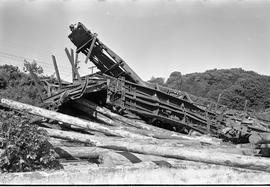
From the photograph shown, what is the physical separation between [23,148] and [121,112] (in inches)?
320

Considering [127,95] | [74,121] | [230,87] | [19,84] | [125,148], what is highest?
[230,87]

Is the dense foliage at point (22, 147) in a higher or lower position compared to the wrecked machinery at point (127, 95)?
lower

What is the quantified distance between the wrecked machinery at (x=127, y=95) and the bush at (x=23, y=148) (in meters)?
6.64

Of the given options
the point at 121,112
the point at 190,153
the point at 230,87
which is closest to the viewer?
the point at 190,153

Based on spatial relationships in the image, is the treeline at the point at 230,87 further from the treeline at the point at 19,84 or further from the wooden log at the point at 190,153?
the wooden log at the point at 190,153

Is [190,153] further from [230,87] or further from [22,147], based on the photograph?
[230,87]

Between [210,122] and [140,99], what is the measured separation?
3607 mm

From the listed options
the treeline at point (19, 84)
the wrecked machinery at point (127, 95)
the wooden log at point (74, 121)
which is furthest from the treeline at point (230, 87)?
the wooden log at point (74, 121)

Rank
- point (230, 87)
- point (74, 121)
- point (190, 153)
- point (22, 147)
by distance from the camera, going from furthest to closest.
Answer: point (230, 87), point (74, 121), point (190, 153), point (22, 147)

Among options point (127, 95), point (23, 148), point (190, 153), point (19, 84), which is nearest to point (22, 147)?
point (23, 148)

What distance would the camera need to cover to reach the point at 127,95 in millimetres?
13055

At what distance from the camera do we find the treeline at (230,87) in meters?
49.2

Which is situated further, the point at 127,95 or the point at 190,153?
the point at 127,95

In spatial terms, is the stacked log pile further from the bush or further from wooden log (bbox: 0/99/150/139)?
the bush
